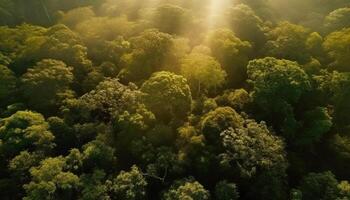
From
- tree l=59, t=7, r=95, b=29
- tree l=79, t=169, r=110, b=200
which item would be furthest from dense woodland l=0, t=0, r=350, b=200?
tree l=59, t=7, r=95, b=29

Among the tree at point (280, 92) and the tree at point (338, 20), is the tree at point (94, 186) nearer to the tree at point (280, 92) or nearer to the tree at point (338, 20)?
the tree at point (280, 92)

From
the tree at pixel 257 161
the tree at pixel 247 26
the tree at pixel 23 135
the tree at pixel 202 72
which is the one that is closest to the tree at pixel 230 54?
the tree at pixel 202 72

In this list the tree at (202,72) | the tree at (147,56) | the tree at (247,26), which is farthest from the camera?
the tree at (247,26)

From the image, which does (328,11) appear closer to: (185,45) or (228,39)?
(228,39)

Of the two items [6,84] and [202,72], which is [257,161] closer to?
[202,72]

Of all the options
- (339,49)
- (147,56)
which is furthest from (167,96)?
(339,49)

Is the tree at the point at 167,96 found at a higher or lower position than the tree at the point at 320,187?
higher

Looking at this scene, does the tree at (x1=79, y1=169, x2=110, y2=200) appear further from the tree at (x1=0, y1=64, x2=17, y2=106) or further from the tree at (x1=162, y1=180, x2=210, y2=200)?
the tree at (x1=0, y1=64, x2=17, y2=106)
